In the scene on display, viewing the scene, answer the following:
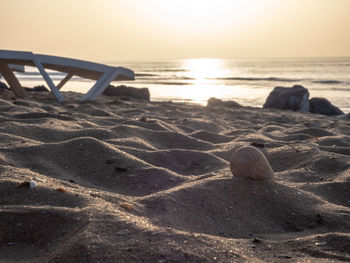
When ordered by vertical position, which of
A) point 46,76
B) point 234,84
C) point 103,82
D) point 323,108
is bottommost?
point 323,108

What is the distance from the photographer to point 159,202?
2.05 meters

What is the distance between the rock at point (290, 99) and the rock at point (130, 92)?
330cm

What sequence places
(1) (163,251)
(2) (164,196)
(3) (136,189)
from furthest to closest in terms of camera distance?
(3) (136,189) < (2) (164,196) < (1) (163,251)

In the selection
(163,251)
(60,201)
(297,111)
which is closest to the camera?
(163,251)

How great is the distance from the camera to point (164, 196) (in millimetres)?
2121

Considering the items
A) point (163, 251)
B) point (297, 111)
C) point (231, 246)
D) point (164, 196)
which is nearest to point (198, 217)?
point (164, 196)

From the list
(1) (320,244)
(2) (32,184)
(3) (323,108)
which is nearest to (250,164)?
(1) (320,244)

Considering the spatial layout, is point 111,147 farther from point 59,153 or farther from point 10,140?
point 10,140

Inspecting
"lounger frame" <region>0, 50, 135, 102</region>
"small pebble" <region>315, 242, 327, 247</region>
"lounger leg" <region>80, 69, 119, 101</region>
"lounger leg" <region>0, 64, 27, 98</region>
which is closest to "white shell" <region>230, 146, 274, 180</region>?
"small pebble" <region>315, 242, 327, 247</region>

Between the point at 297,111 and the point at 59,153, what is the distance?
742cm

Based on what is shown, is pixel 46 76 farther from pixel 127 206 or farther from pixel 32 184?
pixel 127 206

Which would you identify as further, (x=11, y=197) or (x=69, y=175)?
(x=69, y=175)

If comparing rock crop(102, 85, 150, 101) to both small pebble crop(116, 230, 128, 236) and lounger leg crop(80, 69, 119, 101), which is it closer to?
lounger leg crop(80, 69, 119, 101)

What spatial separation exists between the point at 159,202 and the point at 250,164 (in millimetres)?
684
